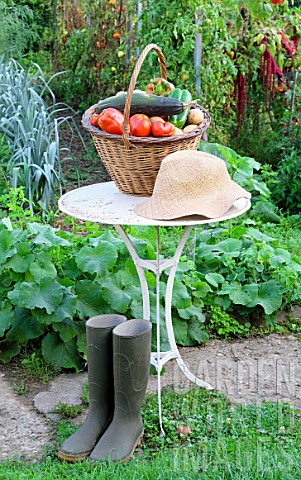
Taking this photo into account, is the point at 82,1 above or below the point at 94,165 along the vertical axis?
above

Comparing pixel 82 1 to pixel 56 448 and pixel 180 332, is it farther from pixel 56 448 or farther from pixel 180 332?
pixel 56 448

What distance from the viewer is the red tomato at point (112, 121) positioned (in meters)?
2.66

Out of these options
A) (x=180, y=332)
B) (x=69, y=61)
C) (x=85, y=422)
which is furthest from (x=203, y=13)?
(x=69, y=61)

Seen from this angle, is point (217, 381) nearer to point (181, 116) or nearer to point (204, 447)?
point (204, 447)

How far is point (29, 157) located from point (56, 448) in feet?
8.64

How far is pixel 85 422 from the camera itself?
8.86 feet

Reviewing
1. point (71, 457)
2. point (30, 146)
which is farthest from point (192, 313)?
point (30, 146)

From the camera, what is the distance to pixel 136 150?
8.64 feet

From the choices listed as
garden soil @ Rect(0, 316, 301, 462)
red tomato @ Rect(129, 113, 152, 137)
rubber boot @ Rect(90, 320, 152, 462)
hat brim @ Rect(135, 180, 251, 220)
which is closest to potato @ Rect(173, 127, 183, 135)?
red tomato @ Rect(129, 113, 152, 137)

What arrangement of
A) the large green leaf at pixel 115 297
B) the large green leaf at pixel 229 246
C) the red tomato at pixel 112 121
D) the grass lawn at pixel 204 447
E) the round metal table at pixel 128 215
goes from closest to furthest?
1. the grass lawn at pixel 204 447
2. the round metal table at pixel 128 215
3. the red tomato at pixel 112 121
4. the large green leaf at pixel 115 297
5. the large green leaf at pixel 229 246

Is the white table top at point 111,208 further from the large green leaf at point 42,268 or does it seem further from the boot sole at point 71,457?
the boot sole at point 71,457

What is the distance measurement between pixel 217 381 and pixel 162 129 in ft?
3.94

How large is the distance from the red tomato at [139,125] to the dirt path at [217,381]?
115cm

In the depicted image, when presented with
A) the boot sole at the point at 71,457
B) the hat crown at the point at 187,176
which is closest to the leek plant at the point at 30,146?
the hat crown at the point at 187,176
